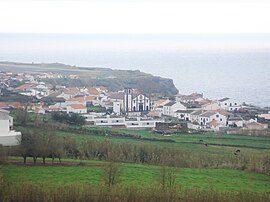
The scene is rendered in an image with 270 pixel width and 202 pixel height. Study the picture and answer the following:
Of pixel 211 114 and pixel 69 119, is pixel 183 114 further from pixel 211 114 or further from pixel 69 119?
pixel 69 119

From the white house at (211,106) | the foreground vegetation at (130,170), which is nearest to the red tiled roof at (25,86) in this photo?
the white house at (211,106)

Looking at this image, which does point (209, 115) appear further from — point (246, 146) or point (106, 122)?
point (246, 146)

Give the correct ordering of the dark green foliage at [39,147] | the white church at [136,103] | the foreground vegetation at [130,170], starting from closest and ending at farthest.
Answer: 1. the foreground vegetation at [130,170]
2. the dark green foliage at [39,147]
3. the white church at [136,103]

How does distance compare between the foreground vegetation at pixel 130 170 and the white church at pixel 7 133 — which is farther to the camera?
the white church at pixel 7 133

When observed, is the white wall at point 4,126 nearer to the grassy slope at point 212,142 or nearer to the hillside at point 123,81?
the grassy slope at point 212,142

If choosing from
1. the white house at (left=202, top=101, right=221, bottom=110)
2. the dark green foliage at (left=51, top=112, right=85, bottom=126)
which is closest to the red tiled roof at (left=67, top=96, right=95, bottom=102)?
the white house at (left=202, top=101, right=221, bottom=110)

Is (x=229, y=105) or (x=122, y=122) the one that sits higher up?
(x=229, y=105)

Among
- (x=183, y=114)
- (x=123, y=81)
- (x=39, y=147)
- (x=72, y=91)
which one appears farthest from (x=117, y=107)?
(x=39, y=147)

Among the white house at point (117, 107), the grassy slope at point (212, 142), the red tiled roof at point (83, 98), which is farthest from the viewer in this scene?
the red tiled roof at point (83, 98)
